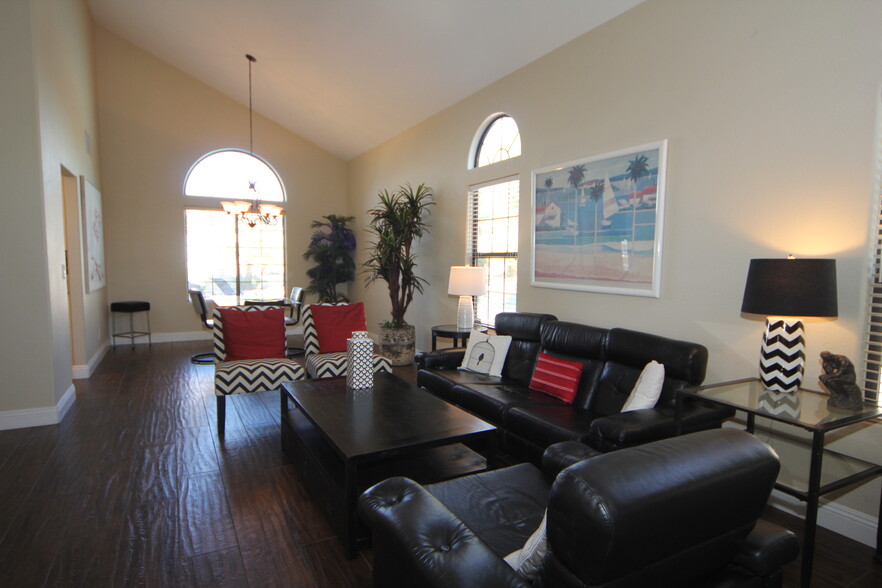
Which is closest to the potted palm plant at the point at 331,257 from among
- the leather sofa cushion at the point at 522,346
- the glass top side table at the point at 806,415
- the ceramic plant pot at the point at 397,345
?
the ceramic plant pot at the point at 397,345

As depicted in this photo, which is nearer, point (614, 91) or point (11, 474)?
point (11, 474)

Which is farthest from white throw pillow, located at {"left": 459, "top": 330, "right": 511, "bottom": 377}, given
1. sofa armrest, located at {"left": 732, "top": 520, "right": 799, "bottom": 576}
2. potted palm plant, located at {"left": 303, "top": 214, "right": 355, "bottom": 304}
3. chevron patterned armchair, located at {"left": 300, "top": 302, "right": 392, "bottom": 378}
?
potted palm plant, located at {"left": 303, "top": 214, "right": 355, "bottom": 304}

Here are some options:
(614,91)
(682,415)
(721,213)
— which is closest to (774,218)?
(721,213)

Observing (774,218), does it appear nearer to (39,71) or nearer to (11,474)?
(11,474)

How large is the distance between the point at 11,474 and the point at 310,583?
229cm

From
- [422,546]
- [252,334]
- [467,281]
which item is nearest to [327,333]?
[252,334]

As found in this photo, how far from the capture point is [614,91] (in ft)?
11.4

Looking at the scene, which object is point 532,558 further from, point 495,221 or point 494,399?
point 495,221

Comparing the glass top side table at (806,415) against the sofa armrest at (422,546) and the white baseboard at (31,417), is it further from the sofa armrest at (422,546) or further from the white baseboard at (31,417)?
the white baseboard at (31,417)

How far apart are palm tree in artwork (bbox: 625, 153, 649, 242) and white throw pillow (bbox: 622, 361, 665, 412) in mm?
1052

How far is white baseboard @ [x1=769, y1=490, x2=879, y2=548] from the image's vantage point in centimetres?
230

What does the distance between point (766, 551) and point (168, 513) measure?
2684 millimetres

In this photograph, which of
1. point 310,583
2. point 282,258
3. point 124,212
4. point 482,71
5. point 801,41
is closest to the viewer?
point 310,583

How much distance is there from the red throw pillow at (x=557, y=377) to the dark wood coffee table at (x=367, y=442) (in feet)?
2.67
